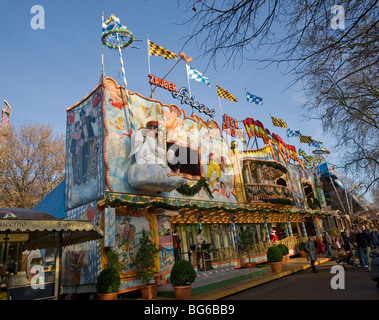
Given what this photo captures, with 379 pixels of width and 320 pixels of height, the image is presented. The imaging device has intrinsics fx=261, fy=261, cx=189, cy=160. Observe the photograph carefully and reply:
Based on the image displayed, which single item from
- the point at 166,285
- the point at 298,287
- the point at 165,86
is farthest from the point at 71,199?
the point at 298,287

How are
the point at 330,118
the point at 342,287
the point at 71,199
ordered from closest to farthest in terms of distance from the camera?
the point at 330,118 < the point at 342,287 < the point at 71,199

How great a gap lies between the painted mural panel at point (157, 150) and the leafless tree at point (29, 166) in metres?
17.0

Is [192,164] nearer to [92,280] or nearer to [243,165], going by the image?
[243,165]

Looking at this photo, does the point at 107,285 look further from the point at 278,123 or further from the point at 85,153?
the point at 278,123

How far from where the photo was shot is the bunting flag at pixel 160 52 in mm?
17266

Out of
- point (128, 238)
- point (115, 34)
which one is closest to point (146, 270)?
point (128, 238)

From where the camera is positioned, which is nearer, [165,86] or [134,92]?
[134,92]

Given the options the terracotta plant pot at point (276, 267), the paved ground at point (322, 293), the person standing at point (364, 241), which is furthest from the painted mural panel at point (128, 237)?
the person standing at point (364, 241)

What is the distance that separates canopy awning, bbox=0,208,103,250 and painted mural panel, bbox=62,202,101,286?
1.59 metres

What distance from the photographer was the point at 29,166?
25844mm

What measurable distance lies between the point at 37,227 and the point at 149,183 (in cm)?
598

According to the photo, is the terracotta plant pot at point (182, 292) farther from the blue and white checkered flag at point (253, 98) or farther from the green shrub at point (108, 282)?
the blue and white checkered flag at point (253, 98)

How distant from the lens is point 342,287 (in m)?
8.80

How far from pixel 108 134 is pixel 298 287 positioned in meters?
10.4
